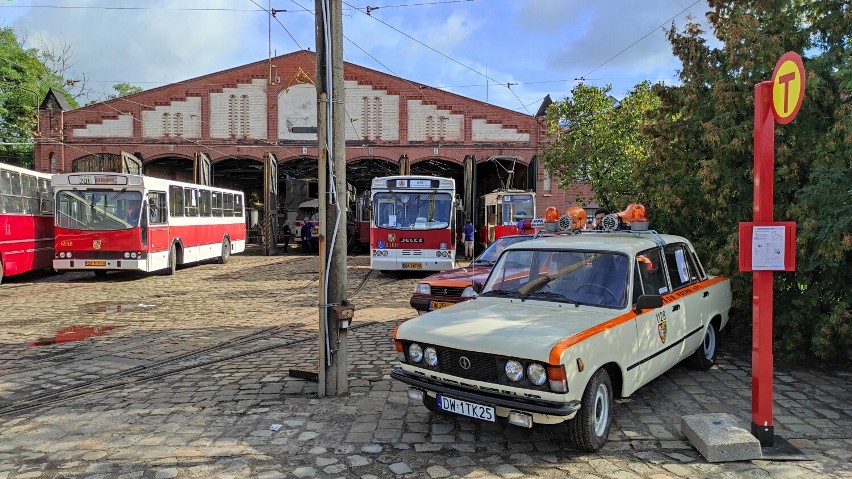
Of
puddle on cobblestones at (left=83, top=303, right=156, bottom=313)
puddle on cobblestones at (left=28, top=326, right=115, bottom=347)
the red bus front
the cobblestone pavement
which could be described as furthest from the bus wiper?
the red bus front

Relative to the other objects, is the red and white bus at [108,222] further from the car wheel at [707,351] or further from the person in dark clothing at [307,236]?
the car wheel at [707,351]

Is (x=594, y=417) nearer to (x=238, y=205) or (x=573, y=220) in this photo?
(x=573, y=220)

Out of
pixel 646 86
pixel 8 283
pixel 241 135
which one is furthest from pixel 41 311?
pixel 241 135

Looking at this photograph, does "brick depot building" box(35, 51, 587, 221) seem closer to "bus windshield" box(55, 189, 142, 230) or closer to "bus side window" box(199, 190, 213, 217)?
"bus side window" box(199, 190, 213, 217)

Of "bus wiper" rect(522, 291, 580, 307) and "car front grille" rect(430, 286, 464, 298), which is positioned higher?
"bus wiper" rect(522, 291, 580, 307)

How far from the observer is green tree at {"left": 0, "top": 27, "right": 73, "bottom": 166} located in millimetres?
39531

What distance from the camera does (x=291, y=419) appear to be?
5.39 meters

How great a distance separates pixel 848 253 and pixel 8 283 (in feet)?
63.6

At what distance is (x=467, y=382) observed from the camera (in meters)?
4.54

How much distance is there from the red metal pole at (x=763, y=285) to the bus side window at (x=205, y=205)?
63.9 ft

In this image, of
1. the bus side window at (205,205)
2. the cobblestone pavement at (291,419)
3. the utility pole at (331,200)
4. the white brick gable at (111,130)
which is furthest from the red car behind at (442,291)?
the white brick gable at (111,130)

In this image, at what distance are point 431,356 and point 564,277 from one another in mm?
1624

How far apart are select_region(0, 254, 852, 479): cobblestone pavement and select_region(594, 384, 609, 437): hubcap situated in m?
0.18

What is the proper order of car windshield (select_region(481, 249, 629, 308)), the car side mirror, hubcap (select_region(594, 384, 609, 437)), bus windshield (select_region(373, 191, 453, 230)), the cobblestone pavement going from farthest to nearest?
bus windshield (select_region(373, 191, 453, 230)) → car windshield (select_region(481, 249, 629, 308)) → the car side mirror → hubcap (select_region(594, 384, 609, 437)) → the cobblestone pavement
